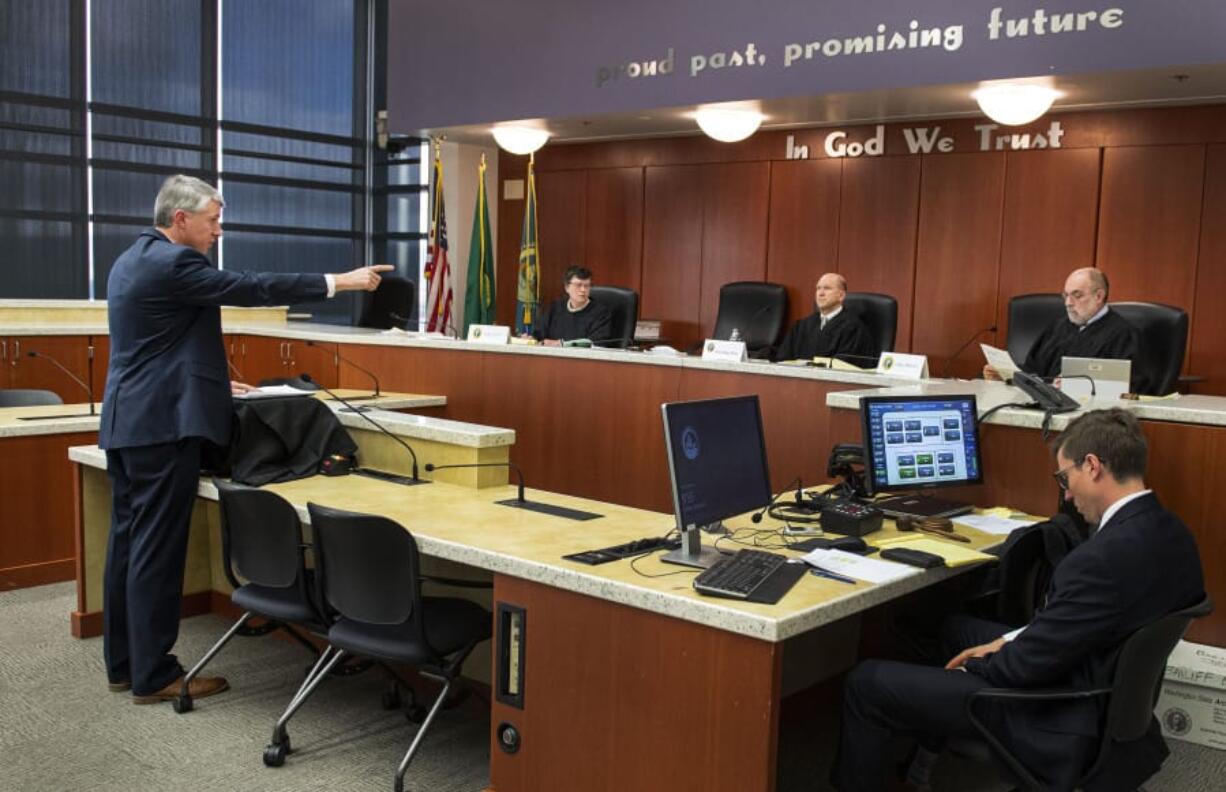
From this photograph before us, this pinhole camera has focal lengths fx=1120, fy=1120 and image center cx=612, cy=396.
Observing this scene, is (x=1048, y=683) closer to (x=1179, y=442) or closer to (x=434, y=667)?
(x=1179, y=442)

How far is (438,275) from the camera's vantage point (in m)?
8.60

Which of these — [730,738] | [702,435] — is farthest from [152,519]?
[730,738]

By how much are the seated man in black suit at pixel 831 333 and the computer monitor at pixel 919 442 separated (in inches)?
111

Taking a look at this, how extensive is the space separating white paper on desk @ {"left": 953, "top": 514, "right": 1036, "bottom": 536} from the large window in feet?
25.7

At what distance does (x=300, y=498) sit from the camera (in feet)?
11.6

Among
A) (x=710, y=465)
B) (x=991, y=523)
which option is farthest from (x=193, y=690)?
(x=991, y=523)

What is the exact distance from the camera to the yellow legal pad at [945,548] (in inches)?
113

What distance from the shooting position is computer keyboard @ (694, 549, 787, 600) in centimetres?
242

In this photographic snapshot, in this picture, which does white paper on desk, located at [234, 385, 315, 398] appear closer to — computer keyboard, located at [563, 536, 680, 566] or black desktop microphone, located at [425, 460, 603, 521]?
black desktop microphone, located at [425, 460, 603, 521]

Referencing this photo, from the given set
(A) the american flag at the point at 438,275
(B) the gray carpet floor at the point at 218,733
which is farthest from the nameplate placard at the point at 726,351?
(A) the american flag at the point at 438,275

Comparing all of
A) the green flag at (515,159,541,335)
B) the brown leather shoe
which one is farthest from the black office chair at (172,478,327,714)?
the green flag at (515,159,541,335)

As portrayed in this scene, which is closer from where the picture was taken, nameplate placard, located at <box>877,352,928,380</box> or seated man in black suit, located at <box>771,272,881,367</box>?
nameplate placard, located at <box>877,352,928,380</box>

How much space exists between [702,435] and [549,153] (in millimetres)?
7122

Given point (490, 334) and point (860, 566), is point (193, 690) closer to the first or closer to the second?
point (860, 566)
